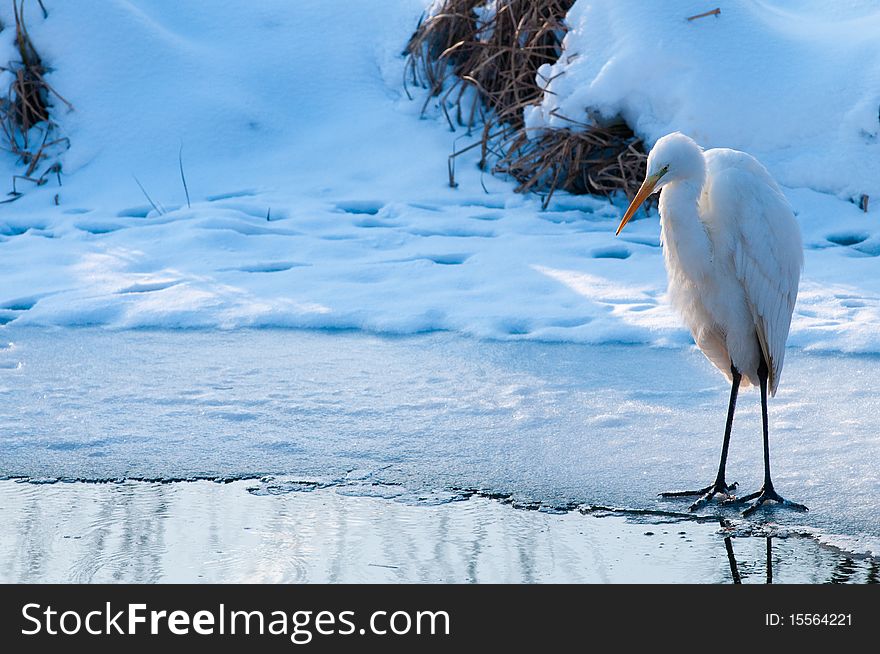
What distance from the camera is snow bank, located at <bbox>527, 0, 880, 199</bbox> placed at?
6879 millimetres

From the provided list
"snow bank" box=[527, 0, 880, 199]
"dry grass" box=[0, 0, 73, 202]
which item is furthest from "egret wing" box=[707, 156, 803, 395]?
"dry grass" box=[0, 0, 73, 202]

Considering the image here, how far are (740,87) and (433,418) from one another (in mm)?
4139

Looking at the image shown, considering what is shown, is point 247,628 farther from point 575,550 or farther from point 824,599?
point 824,599

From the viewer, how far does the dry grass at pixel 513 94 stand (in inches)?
286

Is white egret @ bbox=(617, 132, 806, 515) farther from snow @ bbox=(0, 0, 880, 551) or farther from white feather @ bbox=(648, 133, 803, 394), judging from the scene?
snow @ bbox=(0, 0, 880, 551)

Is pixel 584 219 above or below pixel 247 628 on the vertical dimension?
below

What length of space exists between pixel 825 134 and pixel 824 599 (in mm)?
5067

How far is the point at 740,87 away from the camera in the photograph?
7.00m

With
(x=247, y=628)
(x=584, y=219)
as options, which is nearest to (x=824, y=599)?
(x=247, y=628)

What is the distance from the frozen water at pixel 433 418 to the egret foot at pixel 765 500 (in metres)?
0.04

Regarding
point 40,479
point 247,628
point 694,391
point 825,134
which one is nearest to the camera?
point 247,628

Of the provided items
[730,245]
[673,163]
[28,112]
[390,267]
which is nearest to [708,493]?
[730,245]

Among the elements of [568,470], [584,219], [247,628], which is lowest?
[584,219]

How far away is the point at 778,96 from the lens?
700 centimetres
